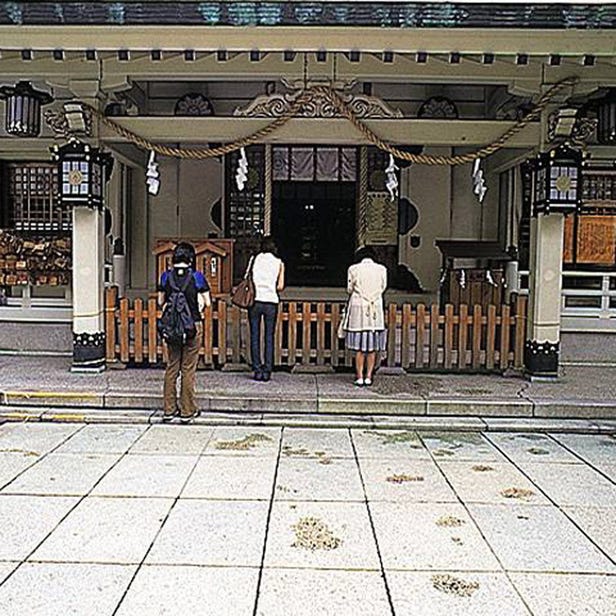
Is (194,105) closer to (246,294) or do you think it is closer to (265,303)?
(246,294)

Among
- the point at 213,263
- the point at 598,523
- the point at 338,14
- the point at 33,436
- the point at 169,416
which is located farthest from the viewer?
the point at 213,263

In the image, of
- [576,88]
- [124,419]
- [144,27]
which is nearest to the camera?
[144,27]

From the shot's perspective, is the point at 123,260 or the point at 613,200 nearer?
the point at 613,200

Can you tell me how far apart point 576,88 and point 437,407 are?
13.0 feet

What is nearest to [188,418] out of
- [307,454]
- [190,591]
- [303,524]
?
[307,454]

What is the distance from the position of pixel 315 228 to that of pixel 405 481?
6.83m

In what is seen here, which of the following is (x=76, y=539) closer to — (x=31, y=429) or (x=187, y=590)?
(x=187, y=590)

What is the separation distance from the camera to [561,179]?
25.2ft

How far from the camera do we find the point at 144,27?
6188 mm

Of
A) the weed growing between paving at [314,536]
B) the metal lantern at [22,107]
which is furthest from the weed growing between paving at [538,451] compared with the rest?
the metal lantern at [22,107]

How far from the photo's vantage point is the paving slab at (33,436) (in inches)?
229

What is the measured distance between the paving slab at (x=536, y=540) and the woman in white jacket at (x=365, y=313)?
3.19 metres

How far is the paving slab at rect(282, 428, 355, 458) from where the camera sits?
230 inches

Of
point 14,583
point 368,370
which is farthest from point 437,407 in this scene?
point 14,583
